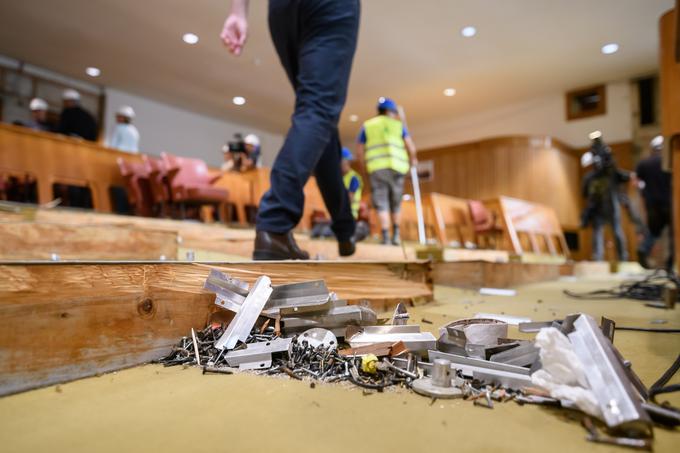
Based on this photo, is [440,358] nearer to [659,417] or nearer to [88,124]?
[659,417]

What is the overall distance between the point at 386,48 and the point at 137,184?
4.72 m

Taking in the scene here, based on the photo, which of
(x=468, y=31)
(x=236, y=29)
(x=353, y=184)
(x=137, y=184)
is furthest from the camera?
(x=468, y=31)

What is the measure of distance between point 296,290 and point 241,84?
8.70 metres

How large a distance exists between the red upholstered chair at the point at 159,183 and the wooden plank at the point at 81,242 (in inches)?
150

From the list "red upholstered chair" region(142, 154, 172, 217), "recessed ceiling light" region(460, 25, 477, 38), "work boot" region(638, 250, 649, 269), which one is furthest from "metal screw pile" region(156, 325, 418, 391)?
"recessed ceiling light" region(460, 25, 477, 38)

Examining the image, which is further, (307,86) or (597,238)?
(597,238)

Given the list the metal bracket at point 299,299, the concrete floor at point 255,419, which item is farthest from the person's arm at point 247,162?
the concrete floor at point 255,419

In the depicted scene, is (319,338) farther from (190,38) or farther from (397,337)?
(190,38)

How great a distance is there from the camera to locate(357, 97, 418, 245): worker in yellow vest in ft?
13.5

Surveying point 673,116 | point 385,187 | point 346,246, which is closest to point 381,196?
point 385,187

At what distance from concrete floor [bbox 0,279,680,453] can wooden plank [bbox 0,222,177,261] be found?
41.9 inches

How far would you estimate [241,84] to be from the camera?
341 inches

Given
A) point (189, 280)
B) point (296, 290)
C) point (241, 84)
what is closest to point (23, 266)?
point (189, 280)

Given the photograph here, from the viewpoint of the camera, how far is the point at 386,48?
7.20 meters
